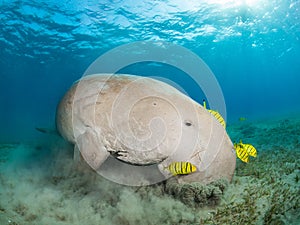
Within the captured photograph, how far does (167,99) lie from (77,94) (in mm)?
1840

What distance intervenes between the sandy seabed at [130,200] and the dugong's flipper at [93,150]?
1.09 ft

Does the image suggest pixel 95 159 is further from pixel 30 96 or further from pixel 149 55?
pixel 30 96

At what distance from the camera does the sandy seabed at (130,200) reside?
10.5ft

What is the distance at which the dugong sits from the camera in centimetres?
404

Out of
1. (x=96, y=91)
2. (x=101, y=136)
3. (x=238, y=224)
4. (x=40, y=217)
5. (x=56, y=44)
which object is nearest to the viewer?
(x=238, y=224)

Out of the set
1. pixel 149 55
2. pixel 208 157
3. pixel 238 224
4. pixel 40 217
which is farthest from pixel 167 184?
pixel 149 55

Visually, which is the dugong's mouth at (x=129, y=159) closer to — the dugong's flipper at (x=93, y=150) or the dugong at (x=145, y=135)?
the dugong at (x=145, y=135)

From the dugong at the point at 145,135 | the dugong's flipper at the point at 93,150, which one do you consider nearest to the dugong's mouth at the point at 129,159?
the dugong at the point at 145,135

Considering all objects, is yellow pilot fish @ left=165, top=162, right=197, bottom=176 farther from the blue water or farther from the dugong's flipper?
the blue water

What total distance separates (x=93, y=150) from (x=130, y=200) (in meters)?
1.13

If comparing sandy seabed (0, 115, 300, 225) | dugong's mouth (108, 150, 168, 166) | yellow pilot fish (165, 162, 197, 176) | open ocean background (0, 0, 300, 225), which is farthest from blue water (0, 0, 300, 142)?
yellow pilot fish (165, 162, 197, 176)

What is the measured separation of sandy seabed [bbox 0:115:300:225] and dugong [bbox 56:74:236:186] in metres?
0.32

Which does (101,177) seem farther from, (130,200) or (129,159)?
(130,200)

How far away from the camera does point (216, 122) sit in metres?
4.50
